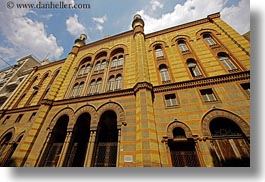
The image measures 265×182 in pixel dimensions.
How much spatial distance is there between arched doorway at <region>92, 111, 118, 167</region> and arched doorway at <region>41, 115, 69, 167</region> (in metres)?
2.38

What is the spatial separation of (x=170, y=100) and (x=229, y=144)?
3093 millimetres

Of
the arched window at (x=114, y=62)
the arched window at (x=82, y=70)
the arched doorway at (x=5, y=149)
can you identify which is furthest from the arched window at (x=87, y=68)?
the arched doorway at (x=5, y=149)

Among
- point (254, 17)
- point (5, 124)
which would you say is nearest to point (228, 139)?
point (254, 17)

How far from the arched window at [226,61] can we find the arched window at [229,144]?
3257mm

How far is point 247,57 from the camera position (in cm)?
720

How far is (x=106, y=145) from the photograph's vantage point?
23.5 ft

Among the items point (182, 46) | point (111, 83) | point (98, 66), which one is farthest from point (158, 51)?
point (98, 66)

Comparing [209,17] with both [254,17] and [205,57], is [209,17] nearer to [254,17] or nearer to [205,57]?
[205,57]

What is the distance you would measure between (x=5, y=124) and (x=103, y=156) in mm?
9946

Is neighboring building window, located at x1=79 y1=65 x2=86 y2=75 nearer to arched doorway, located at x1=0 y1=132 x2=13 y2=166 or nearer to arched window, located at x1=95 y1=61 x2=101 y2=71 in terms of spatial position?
arched window, located at x1=95 y1=61 x2=101 y2=71

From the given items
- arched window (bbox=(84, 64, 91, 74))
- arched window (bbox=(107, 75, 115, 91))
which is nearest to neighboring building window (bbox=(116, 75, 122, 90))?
arched window (bbox=(107, 75, 115, 91))

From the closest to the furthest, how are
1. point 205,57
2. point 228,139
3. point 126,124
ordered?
point 228,139 < point 126,124 < point 205,57

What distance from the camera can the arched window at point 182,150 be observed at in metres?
5.43

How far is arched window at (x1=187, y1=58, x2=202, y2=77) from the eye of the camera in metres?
8.01
